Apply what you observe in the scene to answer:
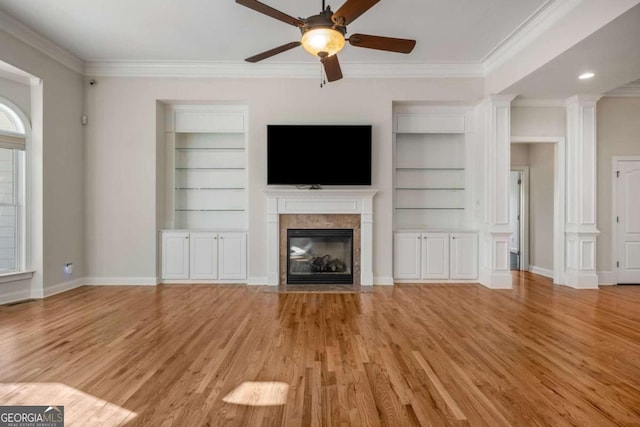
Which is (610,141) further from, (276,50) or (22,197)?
(22,197)

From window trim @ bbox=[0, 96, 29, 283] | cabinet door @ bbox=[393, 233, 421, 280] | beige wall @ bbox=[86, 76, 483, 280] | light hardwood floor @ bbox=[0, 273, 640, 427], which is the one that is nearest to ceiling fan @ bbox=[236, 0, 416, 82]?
beige wall @ bbox=[86, 76, 483, 280]

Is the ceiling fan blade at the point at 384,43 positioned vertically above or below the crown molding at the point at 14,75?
below

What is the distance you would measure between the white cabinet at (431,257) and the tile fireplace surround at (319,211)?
0.53 m

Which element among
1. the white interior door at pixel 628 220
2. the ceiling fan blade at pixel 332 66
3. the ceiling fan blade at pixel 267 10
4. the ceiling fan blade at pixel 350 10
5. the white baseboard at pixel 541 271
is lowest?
the white baseboard at pixel 541 271

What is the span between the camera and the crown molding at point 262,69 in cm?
518

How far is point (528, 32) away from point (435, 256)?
3.28 metres

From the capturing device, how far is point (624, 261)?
5.48 metres

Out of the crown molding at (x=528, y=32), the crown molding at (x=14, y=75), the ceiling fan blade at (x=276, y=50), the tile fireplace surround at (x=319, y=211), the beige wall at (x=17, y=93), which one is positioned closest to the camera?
the ceiling fan blade at (x=276, y=50)

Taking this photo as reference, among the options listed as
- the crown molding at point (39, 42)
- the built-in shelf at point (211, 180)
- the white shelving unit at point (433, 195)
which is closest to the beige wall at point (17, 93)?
the crown molding at point (39, 42)

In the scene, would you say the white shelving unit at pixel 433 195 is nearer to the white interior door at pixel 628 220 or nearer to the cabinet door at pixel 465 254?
the cabinet door at pixel 465 254

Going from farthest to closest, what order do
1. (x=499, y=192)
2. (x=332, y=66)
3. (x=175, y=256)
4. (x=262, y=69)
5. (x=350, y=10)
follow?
(x=175, y=256)
(x=262, y=69)
(x=499, y=192)
(x=332, y=66)
(x=350, y=10)

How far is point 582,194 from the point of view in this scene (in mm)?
5227

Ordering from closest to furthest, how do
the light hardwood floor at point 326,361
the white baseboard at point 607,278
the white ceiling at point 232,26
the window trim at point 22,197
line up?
the light hardwood floor at point 326,361 < the white ceiling at point 232,26 < the window trim at point 22,197 < the white baseboard at point 607,278

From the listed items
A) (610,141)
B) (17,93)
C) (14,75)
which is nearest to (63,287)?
(17,93)
